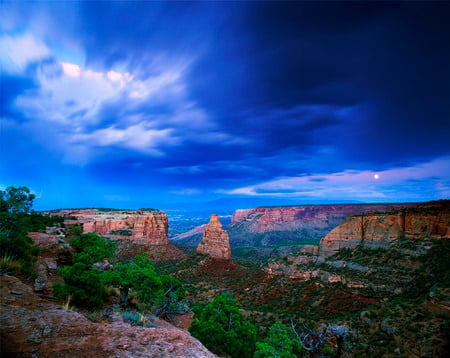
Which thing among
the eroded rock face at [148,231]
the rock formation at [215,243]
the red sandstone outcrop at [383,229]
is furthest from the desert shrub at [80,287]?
the eroded rock face at [148,231]

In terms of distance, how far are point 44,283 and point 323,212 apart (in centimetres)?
18537

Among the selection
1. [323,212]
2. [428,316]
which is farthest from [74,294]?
[323,212]

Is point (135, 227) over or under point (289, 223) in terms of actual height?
over

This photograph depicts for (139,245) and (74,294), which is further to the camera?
(139,245)

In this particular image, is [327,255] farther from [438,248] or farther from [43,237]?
[43,237]

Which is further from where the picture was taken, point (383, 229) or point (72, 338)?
point (383, 229)

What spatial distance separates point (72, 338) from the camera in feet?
17.8

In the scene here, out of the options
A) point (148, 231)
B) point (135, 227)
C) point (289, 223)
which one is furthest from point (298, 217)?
point (135, 227)

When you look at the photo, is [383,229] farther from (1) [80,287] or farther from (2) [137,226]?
(2) [137,226]

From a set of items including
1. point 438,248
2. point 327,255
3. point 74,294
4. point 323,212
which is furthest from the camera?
point 323,212

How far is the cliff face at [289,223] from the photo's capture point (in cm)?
15688

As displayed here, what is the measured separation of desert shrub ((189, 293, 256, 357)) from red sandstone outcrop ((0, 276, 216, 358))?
9.87 meters

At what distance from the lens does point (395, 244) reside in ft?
121

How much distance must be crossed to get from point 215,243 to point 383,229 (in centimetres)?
4698
